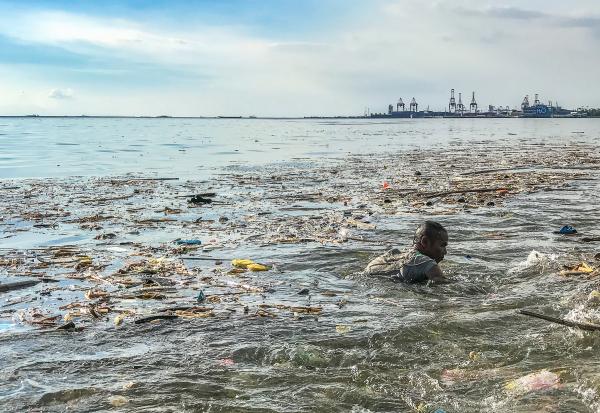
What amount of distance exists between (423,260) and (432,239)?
327 mm

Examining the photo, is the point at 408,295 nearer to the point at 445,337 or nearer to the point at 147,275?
the point at 445,337

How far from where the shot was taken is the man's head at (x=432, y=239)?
8656 millimetres

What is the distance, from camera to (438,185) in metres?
20.0

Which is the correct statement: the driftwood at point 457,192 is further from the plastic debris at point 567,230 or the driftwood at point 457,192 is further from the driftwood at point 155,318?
the driftwood at point 155,318

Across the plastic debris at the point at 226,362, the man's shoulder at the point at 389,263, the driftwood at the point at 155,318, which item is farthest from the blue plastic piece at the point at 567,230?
the plastic debris at the point at 226,362

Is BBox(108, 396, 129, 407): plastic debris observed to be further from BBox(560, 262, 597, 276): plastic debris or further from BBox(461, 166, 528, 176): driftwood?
BBox(461, 166, 528, 176): driftwood

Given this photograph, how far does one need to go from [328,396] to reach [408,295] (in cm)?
340

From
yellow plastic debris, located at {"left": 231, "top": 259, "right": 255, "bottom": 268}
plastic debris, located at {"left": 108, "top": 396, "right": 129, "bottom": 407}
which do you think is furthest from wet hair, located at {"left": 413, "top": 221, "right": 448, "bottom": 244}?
plastic debris, located at {"left": 108, "top": 396, "right": 129, "bottom": 407}

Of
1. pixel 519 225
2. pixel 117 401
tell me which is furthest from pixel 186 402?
pixel 519 225

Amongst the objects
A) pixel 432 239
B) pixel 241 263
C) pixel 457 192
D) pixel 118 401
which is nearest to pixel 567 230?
pixel 432 239

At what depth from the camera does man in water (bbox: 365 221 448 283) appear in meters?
8.56

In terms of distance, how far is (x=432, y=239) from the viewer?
28.4 feet

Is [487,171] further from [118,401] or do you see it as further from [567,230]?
[118,401]

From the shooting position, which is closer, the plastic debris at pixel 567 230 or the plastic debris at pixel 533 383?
the plastic debris at pixel 533 383
